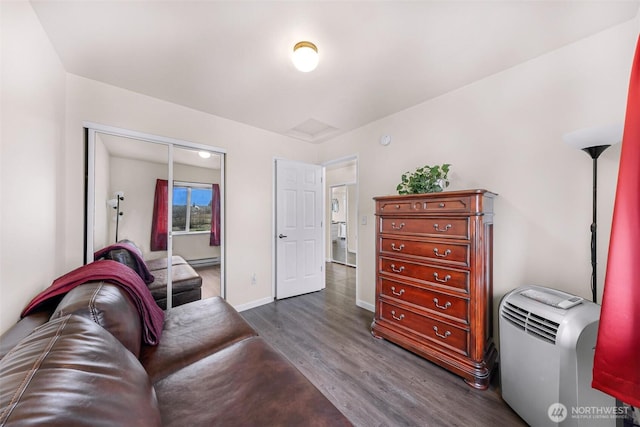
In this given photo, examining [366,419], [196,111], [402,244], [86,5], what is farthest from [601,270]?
[196,111]

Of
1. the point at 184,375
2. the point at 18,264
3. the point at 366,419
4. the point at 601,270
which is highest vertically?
the point at 18,264

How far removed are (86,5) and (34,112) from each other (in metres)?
0.71

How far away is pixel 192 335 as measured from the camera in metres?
1.43

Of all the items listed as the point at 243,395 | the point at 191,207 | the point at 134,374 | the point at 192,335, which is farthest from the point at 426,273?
the point at 191,207

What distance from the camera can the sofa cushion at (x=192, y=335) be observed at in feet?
3.92

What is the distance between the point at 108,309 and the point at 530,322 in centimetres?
227

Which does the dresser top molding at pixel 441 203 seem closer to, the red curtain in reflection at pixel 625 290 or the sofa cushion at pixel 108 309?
the red curtain in reflection at pixel 625 290

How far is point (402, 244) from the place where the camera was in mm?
2127

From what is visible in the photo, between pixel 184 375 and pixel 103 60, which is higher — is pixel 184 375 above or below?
below

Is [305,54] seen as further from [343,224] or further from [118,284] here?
[343,224]

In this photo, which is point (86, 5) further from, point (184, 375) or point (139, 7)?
point (184, 375)

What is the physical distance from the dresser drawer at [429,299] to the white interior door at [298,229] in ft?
5.17

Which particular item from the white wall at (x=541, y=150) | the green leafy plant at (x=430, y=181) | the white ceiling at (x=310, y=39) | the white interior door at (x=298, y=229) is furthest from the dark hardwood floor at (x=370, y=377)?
the white ceiling at (x=310, y=39)

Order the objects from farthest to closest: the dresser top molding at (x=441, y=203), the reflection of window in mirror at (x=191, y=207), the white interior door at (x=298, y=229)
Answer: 1. the white interior door at (x=298, y=229)
2. the reflection of window in mirror at (x=191, y=207)
3. the dresser top molding at (x=441, y=203)
